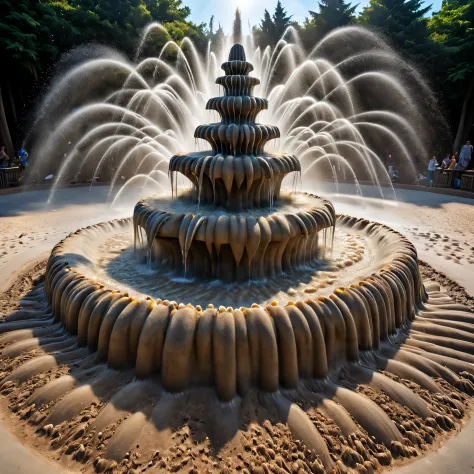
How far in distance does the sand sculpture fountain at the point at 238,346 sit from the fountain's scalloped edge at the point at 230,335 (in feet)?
0.05

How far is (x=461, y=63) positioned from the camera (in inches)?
830

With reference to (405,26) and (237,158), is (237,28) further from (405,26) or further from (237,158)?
(405,26)

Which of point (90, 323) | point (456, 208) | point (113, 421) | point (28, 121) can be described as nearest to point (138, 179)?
point (28, 121)

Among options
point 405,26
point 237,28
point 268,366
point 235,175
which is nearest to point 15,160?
point 237,28

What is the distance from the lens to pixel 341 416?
421 centimetres

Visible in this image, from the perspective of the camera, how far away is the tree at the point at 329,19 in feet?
85.3

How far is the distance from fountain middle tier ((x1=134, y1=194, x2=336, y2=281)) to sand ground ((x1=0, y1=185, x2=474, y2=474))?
3.37m

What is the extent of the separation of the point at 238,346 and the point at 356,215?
9765mm

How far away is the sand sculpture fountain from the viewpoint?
389 centimetres

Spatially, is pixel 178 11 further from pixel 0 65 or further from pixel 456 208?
pixel 456 208

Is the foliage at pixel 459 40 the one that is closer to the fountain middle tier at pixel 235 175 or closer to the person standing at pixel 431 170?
the person standing at pixel 431 170

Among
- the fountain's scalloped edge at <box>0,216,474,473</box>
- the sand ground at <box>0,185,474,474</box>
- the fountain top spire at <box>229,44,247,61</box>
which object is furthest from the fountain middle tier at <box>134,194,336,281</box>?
the sand ground at <box>0,185,474,474</box>

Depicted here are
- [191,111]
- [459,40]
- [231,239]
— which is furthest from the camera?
[191,111]

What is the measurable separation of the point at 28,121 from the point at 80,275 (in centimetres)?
2119
